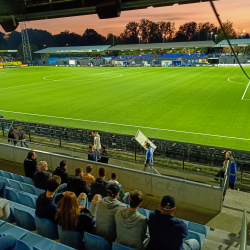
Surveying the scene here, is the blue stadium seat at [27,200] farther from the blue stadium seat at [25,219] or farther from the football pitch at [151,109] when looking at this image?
the football pitch at [151,109]

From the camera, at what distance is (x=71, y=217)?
12.7ft

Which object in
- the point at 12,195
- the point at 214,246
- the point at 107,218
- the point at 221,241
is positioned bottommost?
the point at 221,241

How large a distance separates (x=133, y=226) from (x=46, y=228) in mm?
1623

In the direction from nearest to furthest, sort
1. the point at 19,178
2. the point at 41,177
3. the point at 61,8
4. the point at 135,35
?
the point at 61,8 → the point at 41,177 → the point at 19,178 → the point at 135,35

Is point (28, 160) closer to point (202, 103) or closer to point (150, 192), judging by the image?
point (150, 192)

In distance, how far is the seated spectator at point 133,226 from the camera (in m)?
3.63

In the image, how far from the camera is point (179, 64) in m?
67.9

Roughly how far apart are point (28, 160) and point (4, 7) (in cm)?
378

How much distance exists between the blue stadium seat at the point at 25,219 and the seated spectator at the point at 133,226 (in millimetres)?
1781

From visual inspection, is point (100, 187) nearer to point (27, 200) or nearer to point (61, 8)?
point (27, 200)

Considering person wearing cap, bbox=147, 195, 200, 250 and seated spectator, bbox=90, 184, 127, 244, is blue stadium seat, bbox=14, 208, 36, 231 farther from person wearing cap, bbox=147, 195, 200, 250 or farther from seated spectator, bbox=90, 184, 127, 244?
person wearing cap, bbox=147, 195, 200, 250

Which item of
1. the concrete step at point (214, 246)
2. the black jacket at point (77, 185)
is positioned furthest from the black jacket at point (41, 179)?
the concrete step at point (214, 246)

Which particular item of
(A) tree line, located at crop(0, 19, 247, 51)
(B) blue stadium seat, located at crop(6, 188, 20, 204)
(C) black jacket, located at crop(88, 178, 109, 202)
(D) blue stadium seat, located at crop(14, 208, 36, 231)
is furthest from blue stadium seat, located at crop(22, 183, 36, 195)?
(A) tree line, located at crop(0, 19, 247, 51)

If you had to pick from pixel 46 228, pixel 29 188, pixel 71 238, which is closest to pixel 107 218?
pixel 71 238
